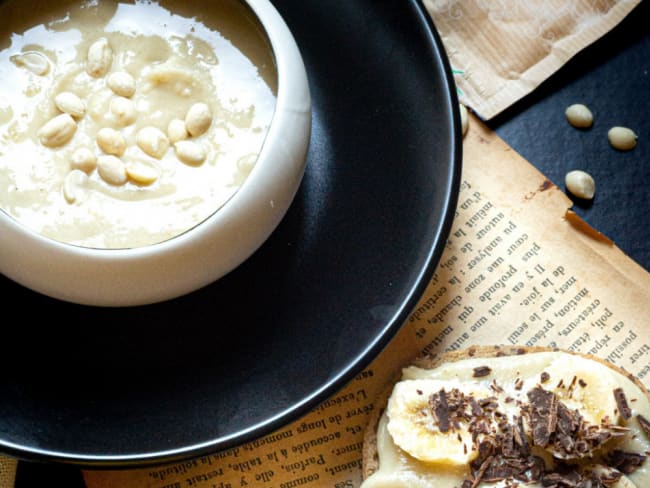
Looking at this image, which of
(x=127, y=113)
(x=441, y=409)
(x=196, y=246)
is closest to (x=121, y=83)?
(x=127, y=113)

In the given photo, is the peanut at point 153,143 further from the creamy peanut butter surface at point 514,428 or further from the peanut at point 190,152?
the creamy peanut butter surface at point 514,428

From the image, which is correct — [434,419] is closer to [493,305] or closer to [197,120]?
[493,305]

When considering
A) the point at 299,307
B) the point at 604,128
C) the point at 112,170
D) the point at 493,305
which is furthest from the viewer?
the point at 604,128

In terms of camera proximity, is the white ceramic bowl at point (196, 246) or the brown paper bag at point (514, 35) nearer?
the white ceramic bowl at point (196, 246)

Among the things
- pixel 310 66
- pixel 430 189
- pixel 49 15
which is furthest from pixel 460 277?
pixel 49 15

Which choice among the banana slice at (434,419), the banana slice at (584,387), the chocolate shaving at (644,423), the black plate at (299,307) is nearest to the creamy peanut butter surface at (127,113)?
the black plate at (299,307)
